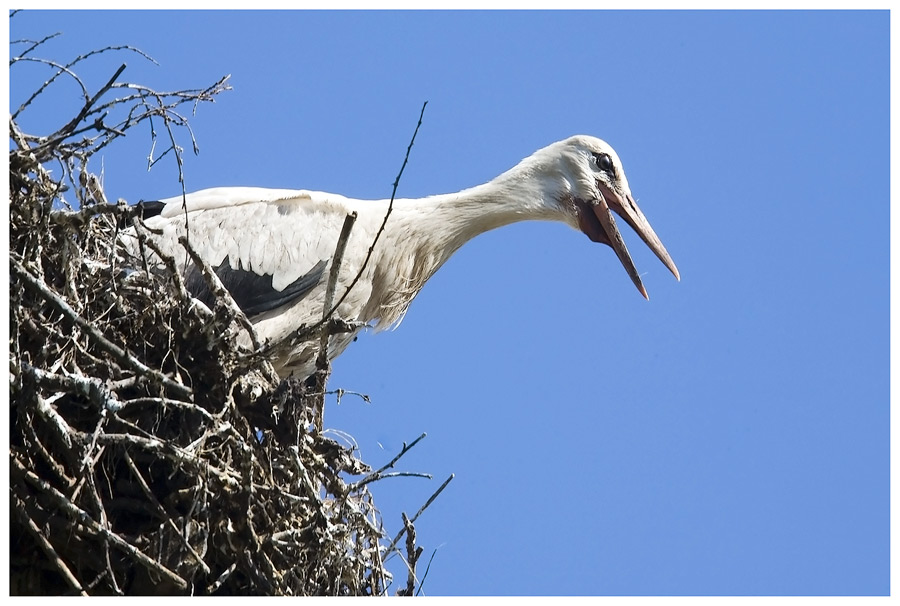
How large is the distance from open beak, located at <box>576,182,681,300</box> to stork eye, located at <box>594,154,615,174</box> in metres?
0.06

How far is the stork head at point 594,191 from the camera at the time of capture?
5.93 metres

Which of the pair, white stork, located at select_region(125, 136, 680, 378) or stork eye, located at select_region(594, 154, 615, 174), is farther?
stork eye, located at select_region(594, 154, 615, 174)

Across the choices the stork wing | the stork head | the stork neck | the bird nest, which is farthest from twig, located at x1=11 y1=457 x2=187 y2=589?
the stork head

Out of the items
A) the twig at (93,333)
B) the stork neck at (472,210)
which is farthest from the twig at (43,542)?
the stork neck at (472,210)

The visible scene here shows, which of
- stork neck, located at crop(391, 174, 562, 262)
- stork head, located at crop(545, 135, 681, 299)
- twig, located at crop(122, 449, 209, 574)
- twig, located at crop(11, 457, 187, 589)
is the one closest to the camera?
twig, located at crop(11, 457, 187, 589)

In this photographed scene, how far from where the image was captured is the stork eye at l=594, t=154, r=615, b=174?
5.96 meters

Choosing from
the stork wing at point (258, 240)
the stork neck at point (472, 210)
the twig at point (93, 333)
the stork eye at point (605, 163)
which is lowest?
the twig at point (93, 333)

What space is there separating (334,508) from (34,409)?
3.33 ft

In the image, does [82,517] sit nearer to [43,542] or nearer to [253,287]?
[43,542]

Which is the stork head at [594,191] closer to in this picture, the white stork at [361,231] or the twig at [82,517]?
the white stork at [361,231]

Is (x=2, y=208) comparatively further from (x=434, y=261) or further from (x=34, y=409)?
(x=434, y=261)

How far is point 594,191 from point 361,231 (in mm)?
1035

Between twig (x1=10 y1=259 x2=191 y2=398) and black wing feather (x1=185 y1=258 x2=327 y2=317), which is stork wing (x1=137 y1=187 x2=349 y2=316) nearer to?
black wing feather (x1=185 y1=258 x2=327 y2=317)

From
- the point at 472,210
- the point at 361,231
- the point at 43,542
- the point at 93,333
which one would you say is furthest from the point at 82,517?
the point at 472,210
